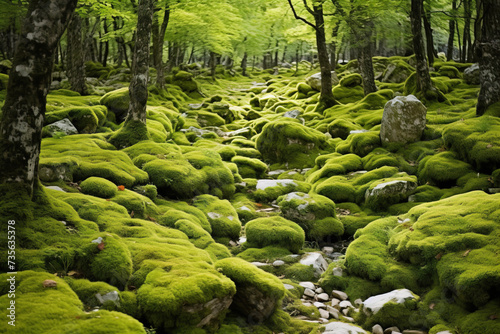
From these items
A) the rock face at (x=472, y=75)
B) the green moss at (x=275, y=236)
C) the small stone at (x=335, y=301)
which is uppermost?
the rock face at (x=472, y=75)

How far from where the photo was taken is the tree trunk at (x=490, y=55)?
11.3 meters

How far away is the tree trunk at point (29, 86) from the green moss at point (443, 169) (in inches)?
385

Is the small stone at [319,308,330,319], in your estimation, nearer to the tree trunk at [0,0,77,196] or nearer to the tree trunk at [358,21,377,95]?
the tree trunk at [0,0,77,196]

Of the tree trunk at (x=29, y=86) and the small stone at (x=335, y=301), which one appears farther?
the small stone at (x=335, y=301)

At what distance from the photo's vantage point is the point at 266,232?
8.29 meters

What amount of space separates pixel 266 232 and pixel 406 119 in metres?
7.37

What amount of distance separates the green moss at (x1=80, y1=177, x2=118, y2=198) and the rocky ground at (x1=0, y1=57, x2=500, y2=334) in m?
0.04

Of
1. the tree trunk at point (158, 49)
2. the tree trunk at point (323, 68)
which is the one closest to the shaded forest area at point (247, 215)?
the tree trunk at point (323, 68)

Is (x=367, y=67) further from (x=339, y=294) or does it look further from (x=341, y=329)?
(x=341, y=329)

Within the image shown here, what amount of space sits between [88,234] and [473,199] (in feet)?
24.4

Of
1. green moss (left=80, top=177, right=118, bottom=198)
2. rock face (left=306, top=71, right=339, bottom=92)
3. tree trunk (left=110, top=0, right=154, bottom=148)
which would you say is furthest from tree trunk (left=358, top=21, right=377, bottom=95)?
green moss (left=80, top=177, right=118, bottom=198)

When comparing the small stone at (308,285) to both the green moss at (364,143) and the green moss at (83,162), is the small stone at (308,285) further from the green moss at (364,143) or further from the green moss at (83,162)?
the green moss at (364,143)

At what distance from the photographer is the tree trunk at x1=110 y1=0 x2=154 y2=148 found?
10.9 m

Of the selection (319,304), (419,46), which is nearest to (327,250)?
(319,304)
